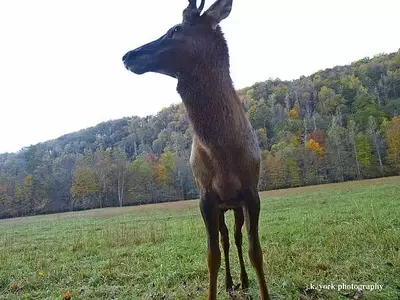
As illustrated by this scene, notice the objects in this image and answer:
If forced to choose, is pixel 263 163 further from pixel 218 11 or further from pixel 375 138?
pixel 218 11

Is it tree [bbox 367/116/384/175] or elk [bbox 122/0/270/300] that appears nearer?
elk [bbox 122/0/270/300]

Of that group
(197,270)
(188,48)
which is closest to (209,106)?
(188,48)

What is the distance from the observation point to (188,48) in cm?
367

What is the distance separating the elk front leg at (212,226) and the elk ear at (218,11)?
199 centimetres

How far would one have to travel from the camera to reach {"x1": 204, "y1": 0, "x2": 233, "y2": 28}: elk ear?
377 centimetres

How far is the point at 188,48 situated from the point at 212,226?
77.6 inches

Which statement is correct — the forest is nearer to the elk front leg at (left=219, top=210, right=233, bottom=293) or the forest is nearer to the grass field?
the grass field

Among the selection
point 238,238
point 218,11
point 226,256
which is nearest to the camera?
point 218,11

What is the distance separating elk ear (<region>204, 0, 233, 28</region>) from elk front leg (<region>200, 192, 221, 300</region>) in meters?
1.99

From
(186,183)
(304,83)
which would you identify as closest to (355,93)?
(304,83)

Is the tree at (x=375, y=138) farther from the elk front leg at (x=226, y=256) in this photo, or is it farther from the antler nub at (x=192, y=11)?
the antler nub at (x=192, y=11)

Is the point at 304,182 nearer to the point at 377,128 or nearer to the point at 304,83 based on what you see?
the point at 377,128

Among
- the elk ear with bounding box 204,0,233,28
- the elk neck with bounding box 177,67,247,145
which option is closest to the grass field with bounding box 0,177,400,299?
the elk neck with bounding box 177,67,247,145

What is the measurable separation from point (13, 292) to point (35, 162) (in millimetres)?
86753
